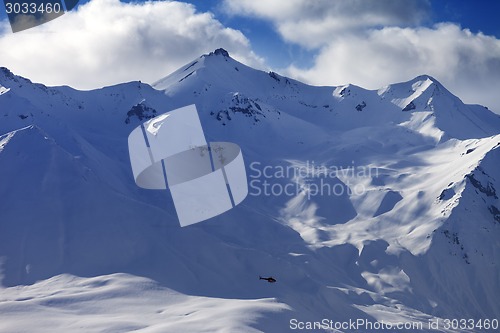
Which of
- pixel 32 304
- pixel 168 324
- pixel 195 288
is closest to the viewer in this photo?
pixel 168 324

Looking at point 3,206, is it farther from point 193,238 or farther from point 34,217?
point 193,238

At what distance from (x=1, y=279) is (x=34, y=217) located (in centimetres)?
2641

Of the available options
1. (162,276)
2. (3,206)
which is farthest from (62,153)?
(162,276)

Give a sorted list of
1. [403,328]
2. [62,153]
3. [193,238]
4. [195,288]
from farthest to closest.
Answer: [62,153]
[193,238]
[403,328]
[195,288]

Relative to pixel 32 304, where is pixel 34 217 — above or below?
above

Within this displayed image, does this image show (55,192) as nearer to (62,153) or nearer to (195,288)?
(62,153)

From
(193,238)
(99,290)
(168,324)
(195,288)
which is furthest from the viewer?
(193,238)

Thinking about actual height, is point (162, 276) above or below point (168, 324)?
above

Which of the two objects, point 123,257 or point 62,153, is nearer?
point 123,257

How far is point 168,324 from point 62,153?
9925cm

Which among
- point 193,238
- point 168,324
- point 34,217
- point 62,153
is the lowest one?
point 168,324

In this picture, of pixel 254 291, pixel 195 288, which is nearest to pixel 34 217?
pixel 195 288

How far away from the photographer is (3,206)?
550 ft

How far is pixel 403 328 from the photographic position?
164000 millimetres
